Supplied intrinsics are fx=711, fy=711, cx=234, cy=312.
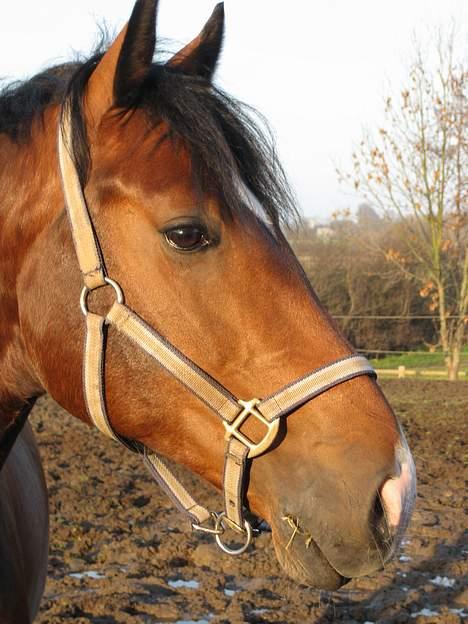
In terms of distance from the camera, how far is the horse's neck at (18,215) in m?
2.08

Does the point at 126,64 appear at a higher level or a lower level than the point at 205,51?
lower

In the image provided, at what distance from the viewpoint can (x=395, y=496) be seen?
1679mm

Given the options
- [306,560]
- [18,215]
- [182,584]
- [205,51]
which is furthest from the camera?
[182,584]

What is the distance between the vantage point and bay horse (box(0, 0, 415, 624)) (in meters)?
1.76

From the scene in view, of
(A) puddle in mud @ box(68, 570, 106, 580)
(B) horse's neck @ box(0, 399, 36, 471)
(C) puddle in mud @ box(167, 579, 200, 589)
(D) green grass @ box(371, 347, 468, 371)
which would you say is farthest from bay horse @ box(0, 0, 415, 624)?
(D) green grass @ box(371, 347, 468, 371)

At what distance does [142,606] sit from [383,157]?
1394cm

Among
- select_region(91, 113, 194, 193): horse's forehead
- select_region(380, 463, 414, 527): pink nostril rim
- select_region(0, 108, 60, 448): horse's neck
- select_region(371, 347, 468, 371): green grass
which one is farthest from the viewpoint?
select_region(371, 347, 468, 371): green grass

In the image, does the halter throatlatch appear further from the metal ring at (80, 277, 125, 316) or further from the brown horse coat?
the brown horse coat

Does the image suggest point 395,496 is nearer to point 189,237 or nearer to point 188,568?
point 189,237

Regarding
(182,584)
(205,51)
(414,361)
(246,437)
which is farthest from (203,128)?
(414,361)

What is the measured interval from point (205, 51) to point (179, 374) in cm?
110

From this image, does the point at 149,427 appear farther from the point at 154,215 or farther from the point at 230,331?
the point at 154,215

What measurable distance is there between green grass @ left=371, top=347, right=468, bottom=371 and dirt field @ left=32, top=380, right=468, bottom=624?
11399mm

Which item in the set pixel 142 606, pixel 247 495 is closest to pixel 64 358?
pixel 247 495
